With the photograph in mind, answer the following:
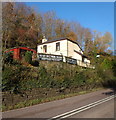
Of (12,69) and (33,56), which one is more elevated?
(33,56)

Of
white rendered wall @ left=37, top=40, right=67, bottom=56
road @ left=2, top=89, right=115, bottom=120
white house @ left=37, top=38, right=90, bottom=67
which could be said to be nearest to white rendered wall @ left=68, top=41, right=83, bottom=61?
white house @ left=37, top=38, right=90, bottom=67

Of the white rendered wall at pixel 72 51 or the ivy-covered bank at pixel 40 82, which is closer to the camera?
the ivy-covered bank at pixel 40 82

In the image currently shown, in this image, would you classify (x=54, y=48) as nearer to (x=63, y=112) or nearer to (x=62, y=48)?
(x=62, y=48)

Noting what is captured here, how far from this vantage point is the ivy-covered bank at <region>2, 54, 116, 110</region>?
984 centimetres

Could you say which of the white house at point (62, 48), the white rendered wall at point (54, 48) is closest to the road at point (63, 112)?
the white house at point (62, 48)

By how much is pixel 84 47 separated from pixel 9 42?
77.5 feet

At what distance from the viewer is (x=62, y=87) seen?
46.1 feet

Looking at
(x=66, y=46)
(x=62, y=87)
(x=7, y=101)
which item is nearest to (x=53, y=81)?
(x=62, y=87)

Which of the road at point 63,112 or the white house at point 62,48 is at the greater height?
the white house at point 62,48

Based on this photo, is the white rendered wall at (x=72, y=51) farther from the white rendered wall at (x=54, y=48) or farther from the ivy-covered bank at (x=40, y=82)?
the ivy-covered bank at (x=40, y=82)

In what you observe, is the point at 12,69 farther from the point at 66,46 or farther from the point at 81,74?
the point at 66,46

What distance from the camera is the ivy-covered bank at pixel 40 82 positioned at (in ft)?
32.3

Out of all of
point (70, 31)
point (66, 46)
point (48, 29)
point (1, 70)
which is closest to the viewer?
point (1, 70)

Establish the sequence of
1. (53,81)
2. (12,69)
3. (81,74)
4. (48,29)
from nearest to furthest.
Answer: (12,69) < (53,81) < (81,74) < (48,29)
